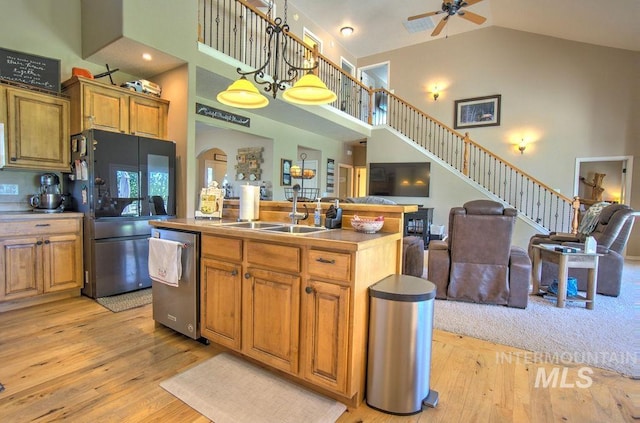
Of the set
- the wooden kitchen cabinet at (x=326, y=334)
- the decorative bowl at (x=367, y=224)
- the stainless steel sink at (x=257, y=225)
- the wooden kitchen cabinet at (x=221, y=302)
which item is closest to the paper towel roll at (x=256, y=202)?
the stainless steel sink at (x=257, y=225)

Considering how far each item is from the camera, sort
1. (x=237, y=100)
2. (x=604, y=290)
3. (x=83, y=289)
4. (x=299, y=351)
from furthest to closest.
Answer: (x=604, y=290), (x=83, y=289), (x=237, y=100), (x=299, y=351)

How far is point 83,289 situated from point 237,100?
276 cm

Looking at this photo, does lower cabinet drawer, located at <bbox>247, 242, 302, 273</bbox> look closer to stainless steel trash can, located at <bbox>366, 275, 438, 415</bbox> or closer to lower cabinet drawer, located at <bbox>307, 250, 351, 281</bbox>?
lower cabinet drawer, located at <bbox>307, 250, 351, 281</bbox>

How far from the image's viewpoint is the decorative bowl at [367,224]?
2.00 meters

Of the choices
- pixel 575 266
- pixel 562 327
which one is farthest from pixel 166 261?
pixel 575 266

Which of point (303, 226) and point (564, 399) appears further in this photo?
point (303, 226)

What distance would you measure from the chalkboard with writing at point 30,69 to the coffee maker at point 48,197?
1.00 m

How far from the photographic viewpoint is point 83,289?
348cm

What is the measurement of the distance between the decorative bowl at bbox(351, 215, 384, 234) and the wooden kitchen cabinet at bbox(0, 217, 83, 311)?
10.4 feet

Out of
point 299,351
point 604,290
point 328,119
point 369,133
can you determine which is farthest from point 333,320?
point 369,133

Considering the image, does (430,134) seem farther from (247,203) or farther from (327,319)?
(327,319)

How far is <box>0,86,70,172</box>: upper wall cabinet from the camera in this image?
311 cm

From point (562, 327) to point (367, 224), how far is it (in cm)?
235

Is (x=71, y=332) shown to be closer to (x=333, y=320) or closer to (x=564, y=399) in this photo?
(x=333, y=320)
